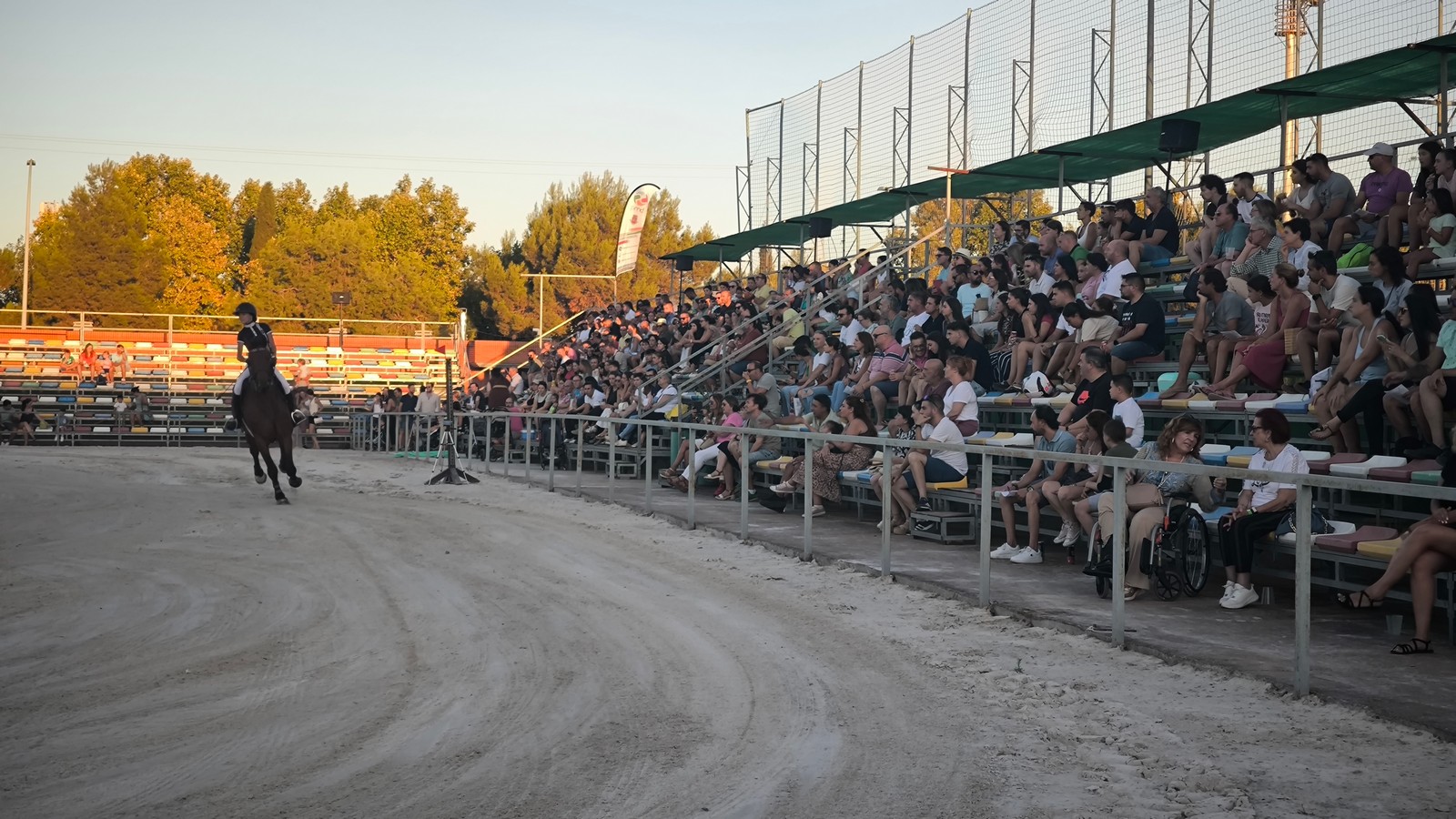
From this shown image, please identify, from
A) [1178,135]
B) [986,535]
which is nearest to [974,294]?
[1178,135]

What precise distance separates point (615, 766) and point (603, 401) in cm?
1760

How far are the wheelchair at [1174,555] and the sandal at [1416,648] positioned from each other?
4.88 feet

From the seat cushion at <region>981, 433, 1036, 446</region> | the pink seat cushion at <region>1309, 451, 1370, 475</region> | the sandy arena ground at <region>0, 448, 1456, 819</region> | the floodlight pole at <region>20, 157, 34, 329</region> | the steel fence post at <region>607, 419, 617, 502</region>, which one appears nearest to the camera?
the sandy arena ground at <region>0, 448, 1456, 819</region>

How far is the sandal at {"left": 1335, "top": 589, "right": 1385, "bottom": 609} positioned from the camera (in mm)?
6906

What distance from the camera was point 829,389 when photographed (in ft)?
52.6

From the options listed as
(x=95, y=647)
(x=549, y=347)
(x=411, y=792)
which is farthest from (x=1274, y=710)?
(x=549, y=347)

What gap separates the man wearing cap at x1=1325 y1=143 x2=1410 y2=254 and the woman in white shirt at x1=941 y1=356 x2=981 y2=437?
341 centimetres

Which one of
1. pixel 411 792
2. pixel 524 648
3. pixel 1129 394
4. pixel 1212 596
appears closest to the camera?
pixel 411 792

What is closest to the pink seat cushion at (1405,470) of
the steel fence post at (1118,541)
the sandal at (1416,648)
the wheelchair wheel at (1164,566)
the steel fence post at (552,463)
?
the wheelchair wheel at (1164,566)

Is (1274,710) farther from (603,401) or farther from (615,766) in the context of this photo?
(603,401)

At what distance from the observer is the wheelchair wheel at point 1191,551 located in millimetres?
7711

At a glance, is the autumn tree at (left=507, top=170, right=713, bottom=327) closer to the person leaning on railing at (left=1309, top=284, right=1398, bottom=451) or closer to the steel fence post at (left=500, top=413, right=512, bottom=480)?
the steel fence post at (left=500, top=413, right=512, bottom=480)

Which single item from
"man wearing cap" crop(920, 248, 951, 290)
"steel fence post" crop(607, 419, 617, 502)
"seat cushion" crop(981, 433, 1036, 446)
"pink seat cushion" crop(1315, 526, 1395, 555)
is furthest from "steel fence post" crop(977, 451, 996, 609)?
"man wearing cap" crop(920, 248, 951, 290)

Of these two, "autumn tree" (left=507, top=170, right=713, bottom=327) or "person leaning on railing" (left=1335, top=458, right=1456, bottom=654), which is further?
"autumn tree" (left=507, top=170, right=713, bottom=327)
